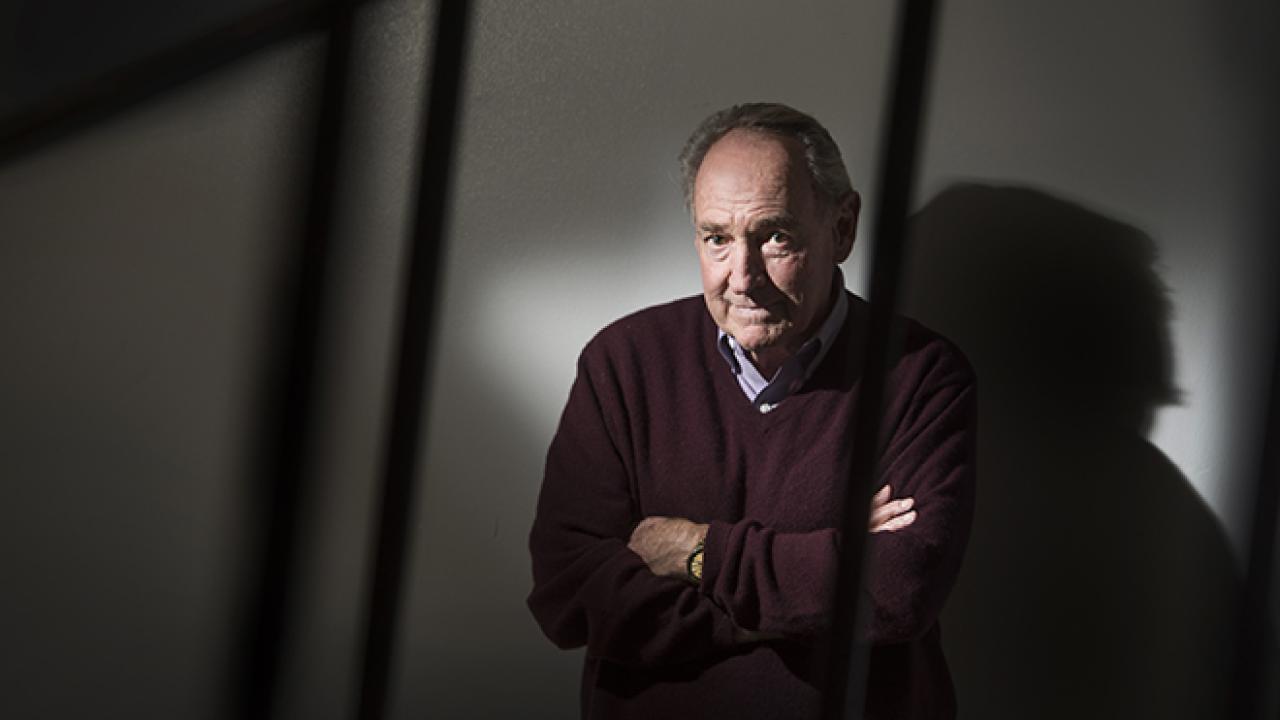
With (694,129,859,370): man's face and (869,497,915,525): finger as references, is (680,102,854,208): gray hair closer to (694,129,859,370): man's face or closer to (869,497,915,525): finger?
(694,129,859,370): man's face

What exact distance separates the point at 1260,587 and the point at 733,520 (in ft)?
3.70

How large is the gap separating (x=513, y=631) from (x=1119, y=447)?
1.31m

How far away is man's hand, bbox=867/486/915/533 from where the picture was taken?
8.65ft

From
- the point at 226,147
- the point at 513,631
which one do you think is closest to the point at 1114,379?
the point at 513,631

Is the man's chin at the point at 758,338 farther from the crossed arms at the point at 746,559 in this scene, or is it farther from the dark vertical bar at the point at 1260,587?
the dark vertical bar at the point at 1260,587

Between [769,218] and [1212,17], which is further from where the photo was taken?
[1212,17]

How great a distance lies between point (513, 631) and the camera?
282 centimetres

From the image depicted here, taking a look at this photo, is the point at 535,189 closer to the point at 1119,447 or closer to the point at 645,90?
the point at 645,90

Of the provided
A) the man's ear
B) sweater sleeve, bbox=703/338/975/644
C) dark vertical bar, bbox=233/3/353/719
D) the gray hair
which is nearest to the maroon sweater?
sweater sleeve, bbox=703/338/975/644

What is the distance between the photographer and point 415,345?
2.89 m

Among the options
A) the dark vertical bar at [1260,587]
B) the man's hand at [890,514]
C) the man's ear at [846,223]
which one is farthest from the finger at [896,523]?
the dark vertical bar at [1260,587]

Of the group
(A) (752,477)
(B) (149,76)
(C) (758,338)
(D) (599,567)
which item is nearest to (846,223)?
(C) (758,338)

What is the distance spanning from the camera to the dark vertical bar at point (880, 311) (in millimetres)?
2652

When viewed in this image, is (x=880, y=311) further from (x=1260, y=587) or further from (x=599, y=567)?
(x=1260, y=587)
